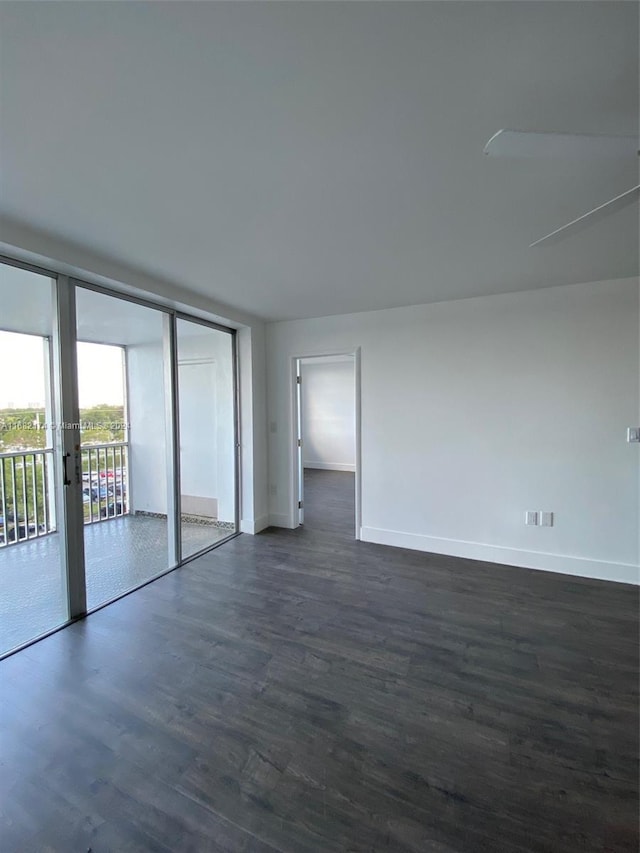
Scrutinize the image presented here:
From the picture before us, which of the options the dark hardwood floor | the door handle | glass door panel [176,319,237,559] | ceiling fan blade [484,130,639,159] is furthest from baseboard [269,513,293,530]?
ceiling fan blade [484,130,639,159]

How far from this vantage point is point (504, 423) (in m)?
3.39

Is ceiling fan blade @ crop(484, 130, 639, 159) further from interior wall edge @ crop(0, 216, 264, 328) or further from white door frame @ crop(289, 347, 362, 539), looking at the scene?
white door frame @ crop(289, 347, 362, 539)

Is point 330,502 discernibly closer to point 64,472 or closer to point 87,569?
point 87,569

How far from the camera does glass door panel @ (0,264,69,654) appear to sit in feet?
7.65

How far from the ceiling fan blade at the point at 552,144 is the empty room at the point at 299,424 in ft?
0.04

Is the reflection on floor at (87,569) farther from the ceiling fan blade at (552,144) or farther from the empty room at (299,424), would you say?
the ceiling fan blade at (552,144)

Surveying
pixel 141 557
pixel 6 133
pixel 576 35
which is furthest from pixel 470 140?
pixel 141 557

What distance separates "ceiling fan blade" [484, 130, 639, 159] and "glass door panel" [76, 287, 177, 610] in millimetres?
2680

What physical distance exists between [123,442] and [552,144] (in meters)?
4.37

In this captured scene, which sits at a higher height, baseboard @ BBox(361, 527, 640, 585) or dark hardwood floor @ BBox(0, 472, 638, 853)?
baseboard @ BBox(361, 527, 640, 585)

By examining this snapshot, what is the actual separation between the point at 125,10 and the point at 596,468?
152 inches

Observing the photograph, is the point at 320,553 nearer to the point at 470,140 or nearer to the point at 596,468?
the point at 596,468

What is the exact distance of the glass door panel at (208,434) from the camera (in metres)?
4.20

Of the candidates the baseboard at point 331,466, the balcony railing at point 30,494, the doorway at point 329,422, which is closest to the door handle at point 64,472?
the balcony railing at point 30,494
